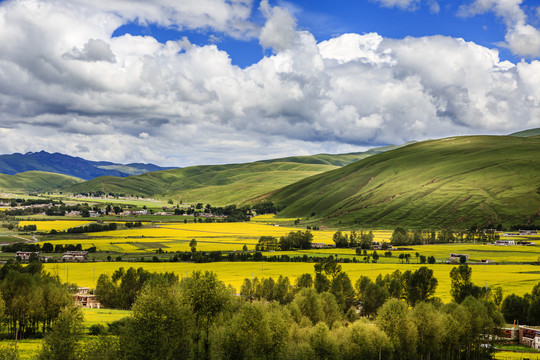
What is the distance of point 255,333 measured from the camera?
64.6 meters

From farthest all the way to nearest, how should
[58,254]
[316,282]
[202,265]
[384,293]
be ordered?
[58,254] < [202,265] < [316,282] < [384,293]

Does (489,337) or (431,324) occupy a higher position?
(431,324)

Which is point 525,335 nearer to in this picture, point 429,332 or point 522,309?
point 522,309

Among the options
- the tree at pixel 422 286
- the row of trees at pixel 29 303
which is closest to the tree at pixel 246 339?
the row of trees at pixel 29 303

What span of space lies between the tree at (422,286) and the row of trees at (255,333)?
65.6 ft

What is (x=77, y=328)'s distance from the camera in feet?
188

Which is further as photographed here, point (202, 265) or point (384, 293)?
point (202, 265)

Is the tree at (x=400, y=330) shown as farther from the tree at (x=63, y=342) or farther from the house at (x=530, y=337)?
the tree at (x=63, y=342)

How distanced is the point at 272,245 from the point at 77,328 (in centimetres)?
13392

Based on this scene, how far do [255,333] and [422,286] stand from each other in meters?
47.9

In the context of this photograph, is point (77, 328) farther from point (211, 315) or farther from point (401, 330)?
point (401, 330)

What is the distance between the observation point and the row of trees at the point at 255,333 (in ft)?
183

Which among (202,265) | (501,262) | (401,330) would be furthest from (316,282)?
(501,262)

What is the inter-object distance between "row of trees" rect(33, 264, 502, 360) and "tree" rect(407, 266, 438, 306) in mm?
20004
